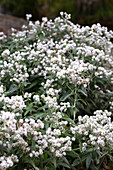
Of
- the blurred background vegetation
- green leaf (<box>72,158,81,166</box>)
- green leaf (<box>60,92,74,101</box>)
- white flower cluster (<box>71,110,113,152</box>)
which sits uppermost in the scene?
the blurred background vegetation

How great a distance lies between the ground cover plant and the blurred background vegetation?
175 inches

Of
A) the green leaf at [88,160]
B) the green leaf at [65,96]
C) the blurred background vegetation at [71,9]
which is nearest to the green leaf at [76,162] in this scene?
the green leaf at [88,160]

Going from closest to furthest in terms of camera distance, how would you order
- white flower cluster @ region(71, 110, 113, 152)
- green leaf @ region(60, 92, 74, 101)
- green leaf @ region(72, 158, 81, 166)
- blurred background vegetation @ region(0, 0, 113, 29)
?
white flower cluster @ region(71, 110, 113, 152) < green leaf @ region(72, 158, 81, 166) < green leaf @ region(60, 92, 74, 101) < blurred background vegetation @ region(0, 0, 113, 29)

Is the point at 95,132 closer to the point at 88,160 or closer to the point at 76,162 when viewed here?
the point at 88,160

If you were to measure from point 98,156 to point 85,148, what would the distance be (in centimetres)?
26

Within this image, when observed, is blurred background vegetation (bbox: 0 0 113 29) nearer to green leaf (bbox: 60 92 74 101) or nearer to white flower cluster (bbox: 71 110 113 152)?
green leaf (bbox: 60 92 74 101)

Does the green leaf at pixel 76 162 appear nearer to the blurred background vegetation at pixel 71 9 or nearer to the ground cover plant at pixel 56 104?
the ground cover plant at pixel 56 104

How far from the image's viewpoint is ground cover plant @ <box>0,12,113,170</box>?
2893 millimetres

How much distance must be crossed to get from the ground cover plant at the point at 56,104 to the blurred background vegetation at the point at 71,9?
14.6 ft

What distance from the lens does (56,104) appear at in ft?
10.6

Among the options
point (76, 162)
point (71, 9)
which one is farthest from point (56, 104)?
point (71, 9)

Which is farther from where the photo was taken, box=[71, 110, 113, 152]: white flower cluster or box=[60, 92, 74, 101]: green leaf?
box=[60, 92, 74, 101]: green leaf

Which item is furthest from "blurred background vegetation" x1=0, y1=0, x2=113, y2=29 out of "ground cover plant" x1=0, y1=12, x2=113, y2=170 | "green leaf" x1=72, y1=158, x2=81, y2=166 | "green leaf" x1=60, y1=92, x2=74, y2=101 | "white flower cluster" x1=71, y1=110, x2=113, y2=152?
"green leaf" x1=72, y1=158, x2=81, y2=166

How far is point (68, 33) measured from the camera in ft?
17.0
